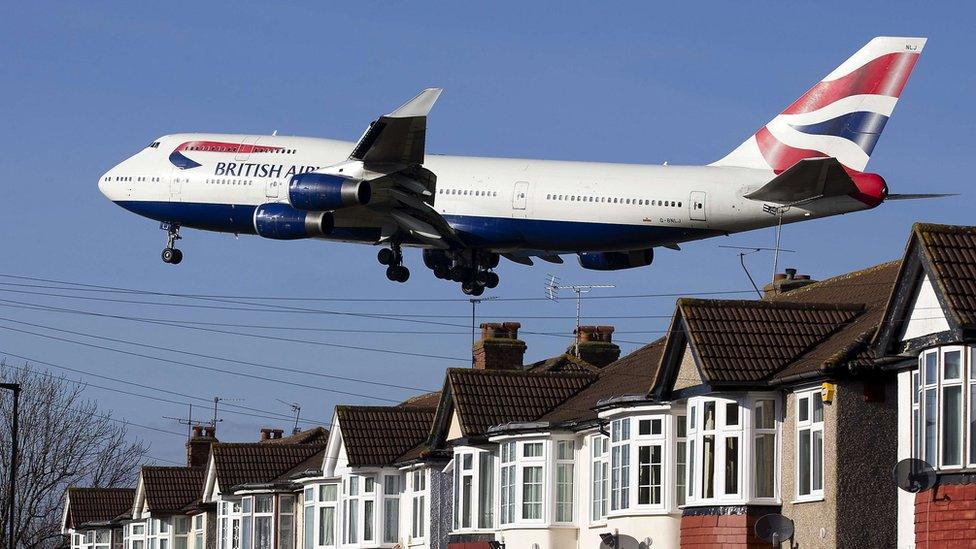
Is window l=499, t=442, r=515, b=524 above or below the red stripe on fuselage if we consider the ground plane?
below

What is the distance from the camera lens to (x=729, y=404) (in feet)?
115

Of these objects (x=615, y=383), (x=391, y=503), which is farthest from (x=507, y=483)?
(x=391, y=503)

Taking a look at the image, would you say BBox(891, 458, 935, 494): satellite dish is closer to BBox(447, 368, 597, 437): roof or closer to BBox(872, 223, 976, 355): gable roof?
BBox(872, 223, 976, 355): gable roof

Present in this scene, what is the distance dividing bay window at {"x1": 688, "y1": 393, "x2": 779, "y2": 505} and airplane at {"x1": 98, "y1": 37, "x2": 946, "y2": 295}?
14.6m

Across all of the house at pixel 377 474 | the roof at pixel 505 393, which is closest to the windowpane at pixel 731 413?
the roof at pixel 505 393

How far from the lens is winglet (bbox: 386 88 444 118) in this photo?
170 feet

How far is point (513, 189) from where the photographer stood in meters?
56.5

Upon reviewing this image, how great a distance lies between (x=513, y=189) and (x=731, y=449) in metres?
22.6

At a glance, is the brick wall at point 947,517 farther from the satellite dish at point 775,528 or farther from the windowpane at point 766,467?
the windowpane at point 766,467

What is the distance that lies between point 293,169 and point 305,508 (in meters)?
11.1

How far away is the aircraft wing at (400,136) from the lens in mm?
52156

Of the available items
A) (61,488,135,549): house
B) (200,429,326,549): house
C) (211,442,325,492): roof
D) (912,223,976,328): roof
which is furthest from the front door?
(61,488,135,549): house

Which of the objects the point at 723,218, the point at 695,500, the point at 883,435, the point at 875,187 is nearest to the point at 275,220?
the point at 723,218

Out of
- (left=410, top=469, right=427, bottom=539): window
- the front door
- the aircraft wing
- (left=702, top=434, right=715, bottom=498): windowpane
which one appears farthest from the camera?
the front door
